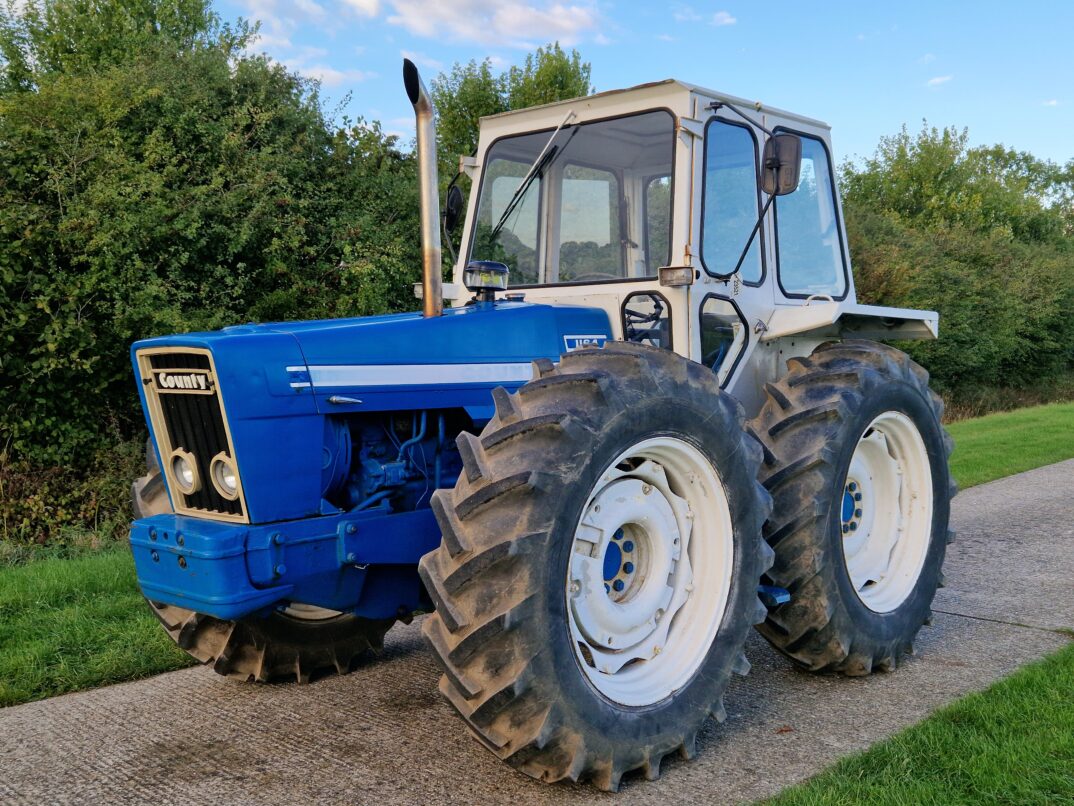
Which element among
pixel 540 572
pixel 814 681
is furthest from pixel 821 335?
pixel 540 572

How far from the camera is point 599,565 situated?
10.9 feet

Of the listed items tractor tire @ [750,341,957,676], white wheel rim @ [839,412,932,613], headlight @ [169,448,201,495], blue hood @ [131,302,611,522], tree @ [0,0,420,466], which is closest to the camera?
blue hood @ [131,302,611,522]

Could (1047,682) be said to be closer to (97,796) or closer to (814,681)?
(814,681)

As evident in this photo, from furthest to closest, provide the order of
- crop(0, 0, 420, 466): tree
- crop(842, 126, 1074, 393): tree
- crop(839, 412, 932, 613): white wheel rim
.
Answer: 1. crop(842, 126, 1074, 393): tree
2. crop(0, 0, 420, 466): tree
3. crop(839, 412, 932, 613): white wheel rim

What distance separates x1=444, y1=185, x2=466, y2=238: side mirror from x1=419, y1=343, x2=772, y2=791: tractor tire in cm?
187

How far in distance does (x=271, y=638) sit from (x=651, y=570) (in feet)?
5.77

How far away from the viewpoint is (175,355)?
3426 millimetres

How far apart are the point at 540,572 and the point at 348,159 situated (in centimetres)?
1040

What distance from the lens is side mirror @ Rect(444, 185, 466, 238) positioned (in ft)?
16.2

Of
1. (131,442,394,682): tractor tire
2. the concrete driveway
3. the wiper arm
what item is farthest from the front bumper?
the wiper arm

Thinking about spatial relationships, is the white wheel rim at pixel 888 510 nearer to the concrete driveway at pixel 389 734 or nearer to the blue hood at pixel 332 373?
the concrete driveway at pixel 389 734

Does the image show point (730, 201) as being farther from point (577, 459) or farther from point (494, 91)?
point (494, 91)

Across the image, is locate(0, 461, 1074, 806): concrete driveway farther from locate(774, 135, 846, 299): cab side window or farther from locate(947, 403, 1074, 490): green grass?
locate(947, 403, 1074, 490): green grass

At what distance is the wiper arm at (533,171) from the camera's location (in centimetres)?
461
